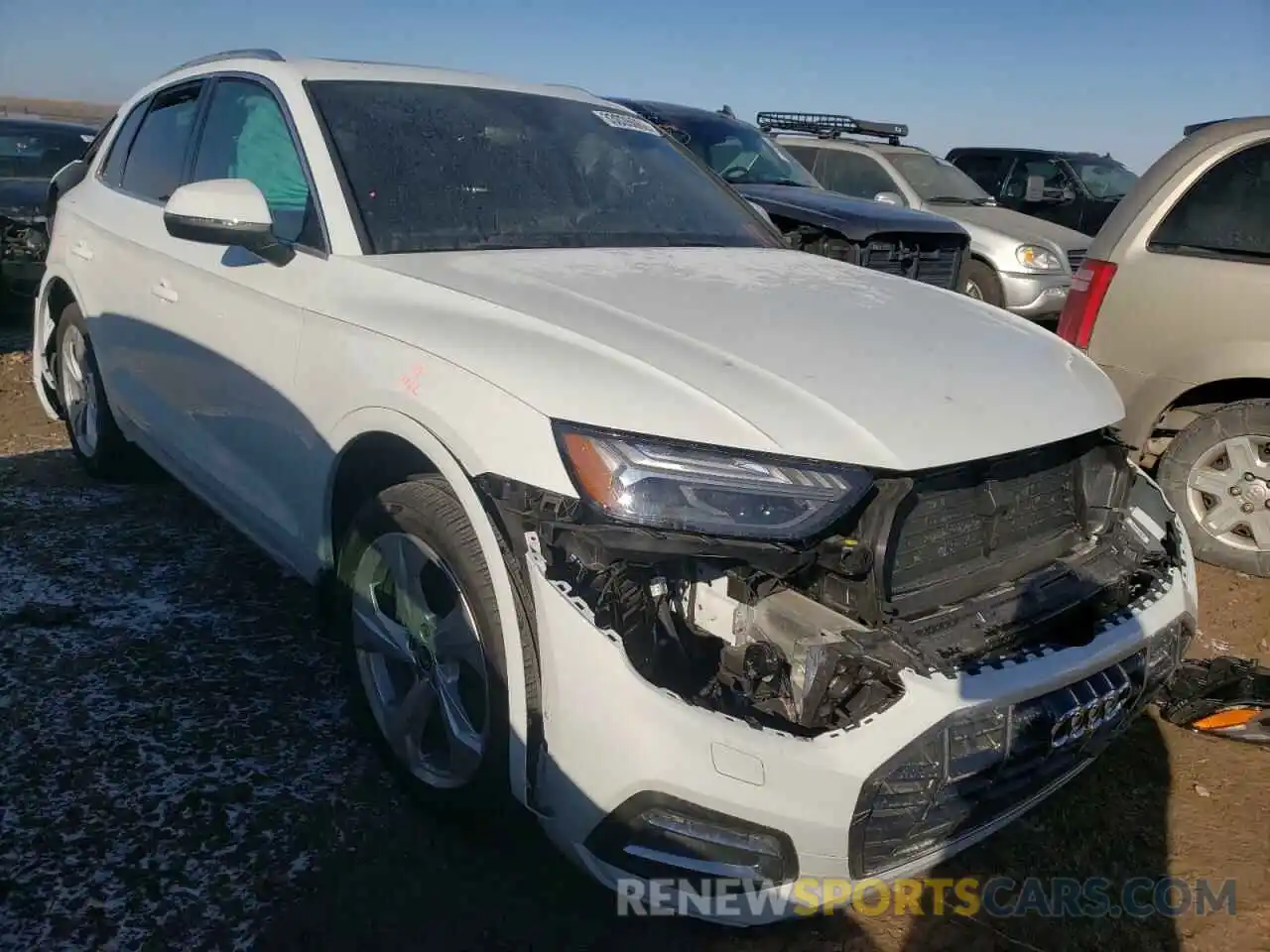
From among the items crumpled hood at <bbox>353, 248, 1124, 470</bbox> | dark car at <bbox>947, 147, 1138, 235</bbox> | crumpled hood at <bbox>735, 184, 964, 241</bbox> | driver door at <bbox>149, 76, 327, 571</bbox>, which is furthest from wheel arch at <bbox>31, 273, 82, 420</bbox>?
dark car at <bbox>947, 147, 1138, 235</bbox>

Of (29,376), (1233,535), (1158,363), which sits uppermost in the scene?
(1158,363)

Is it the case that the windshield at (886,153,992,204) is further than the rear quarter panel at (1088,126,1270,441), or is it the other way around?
the windshield at (886,153,992,204)

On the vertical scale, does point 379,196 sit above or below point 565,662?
above

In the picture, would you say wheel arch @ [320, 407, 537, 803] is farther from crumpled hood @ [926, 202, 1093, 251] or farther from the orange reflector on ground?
crumpled hood @ [926, 202, 1093, 251]

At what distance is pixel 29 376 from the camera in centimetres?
697

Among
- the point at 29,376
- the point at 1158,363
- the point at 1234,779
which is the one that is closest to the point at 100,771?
the point at 1234,779

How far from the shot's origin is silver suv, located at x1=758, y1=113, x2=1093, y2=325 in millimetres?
9008

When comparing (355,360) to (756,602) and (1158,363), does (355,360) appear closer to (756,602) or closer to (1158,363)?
(756,602)

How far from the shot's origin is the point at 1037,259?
905 centimetres

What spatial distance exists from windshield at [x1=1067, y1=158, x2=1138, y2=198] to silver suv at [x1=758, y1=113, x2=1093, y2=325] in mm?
2073

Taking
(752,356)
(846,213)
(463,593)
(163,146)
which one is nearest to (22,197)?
(163,146)

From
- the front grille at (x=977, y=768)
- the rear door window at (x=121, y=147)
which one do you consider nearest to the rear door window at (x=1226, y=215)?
the front grille at (x=977, y=768)

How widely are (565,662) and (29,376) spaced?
657 cm

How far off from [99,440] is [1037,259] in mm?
7706
